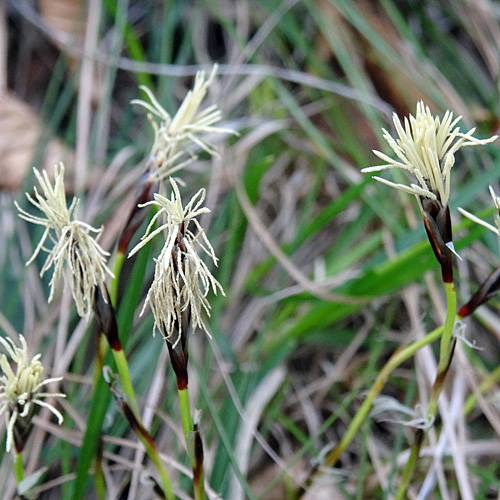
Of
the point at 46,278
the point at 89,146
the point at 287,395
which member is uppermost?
the point at 89,146

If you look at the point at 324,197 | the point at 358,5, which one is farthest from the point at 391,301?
the point at 358,5

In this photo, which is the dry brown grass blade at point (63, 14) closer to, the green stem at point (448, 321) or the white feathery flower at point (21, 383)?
the white feathery flower at point (21, 383)

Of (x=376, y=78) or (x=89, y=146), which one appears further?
(x=376, y=78)

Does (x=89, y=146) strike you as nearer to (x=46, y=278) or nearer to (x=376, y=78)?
(x=46, y=278)

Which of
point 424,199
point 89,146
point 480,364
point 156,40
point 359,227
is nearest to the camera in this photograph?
point 424,199

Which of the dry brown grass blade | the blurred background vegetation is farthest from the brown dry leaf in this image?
the dry brown grass blade

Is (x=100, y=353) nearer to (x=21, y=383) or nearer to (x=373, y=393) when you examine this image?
(x=21, y=383)
